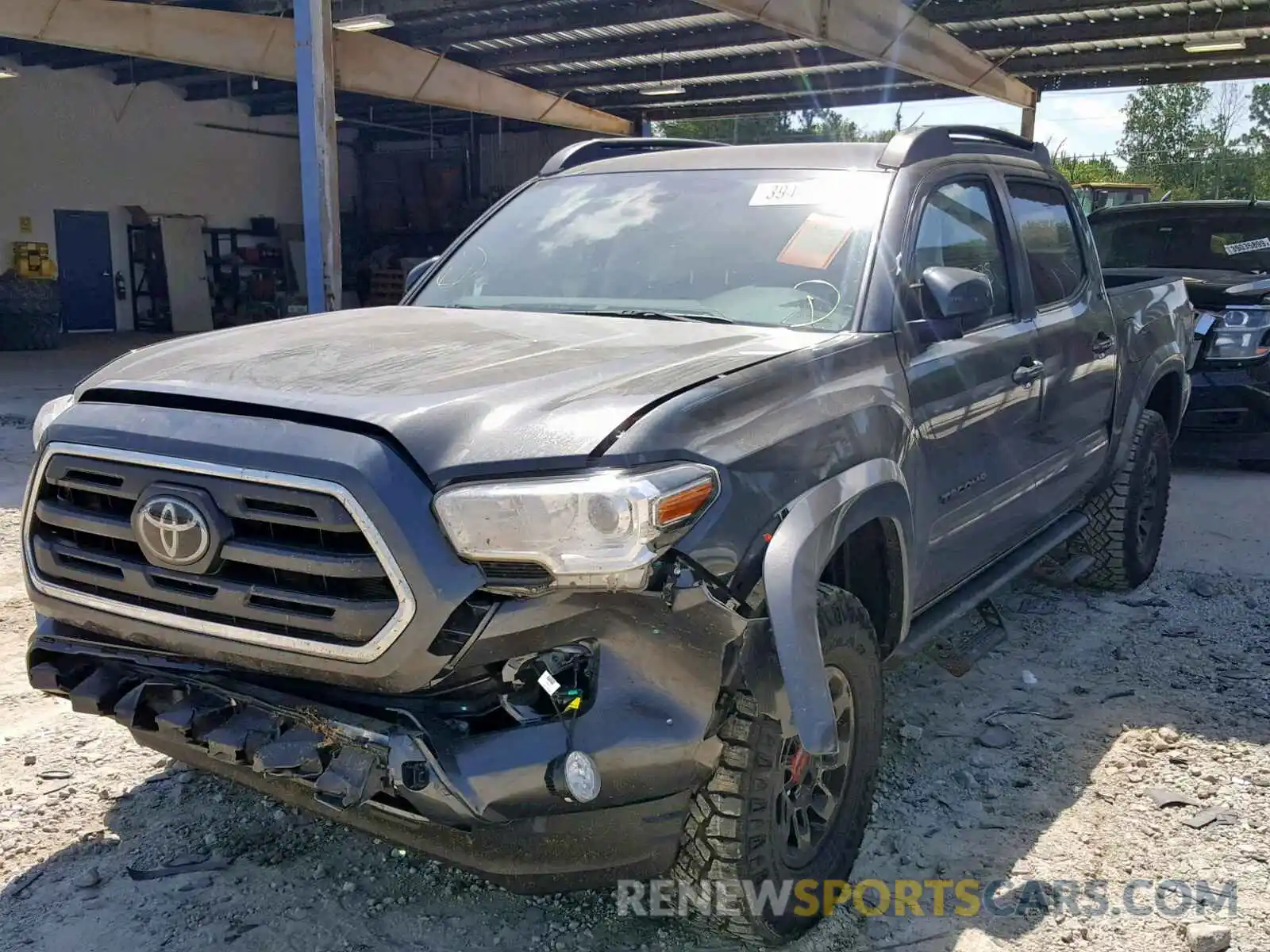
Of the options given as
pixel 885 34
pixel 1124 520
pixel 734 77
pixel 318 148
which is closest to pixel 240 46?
pixel 318 148

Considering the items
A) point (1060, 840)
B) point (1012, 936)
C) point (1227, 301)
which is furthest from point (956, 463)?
point (1227, 301)

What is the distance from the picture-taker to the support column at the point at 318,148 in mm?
8758

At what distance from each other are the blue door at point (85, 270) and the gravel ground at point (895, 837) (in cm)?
1588

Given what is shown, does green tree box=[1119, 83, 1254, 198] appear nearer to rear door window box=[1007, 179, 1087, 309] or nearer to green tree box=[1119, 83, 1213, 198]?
green tree box=[1119, 83, 1213, 198]

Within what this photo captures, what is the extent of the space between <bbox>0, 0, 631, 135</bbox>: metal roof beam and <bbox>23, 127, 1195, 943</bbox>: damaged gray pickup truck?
35.1 feet

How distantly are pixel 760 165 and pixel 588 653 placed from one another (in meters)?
2.05

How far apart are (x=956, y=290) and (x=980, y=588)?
1183 mm

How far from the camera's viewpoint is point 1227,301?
7.42 m

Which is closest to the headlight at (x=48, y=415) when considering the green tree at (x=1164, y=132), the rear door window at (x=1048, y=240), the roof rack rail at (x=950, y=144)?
the roof rack rail at (x=950, y=144)

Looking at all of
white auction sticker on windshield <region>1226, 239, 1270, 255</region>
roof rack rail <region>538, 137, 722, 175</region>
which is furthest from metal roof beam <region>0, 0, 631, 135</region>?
white auction sticker on windshield <region>1226, 239, 1270, 255</region>

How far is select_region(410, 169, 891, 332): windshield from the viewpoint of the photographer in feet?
10.5

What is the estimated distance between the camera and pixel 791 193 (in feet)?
11.3

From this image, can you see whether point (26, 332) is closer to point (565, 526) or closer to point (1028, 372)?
point (1028, 372)

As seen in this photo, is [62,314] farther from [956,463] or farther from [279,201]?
[956,463]
